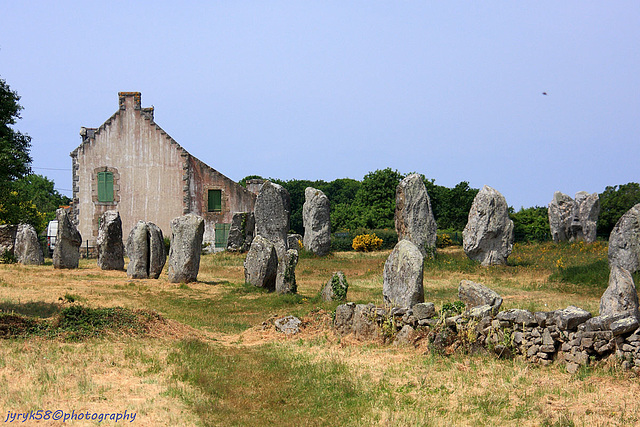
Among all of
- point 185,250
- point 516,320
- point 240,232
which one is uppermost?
point 240,232

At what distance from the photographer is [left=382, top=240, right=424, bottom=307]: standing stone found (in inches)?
626

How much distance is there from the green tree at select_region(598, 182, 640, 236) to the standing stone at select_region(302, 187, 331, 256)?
23932 millimetres

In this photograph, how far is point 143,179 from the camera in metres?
41.8

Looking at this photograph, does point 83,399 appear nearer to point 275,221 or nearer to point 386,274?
point 386,274

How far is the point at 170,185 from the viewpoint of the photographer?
41938mm

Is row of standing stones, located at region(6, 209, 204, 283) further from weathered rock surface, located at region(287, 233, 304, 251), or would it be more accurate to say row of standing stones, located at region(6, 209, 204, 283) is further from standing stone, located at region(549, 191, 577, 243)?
standing stone, located at region(549, 191, 577, 243)

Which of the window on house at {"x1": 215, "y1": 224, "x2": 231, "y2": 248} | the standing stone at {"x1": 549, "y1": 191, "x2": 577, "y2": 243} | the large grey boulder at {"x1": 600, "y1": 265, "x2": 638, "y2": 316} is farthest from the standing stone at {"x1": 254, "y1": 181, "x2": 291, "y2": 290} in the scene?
the large grey boulder at {"x1": 600, "y1": 265, "x2": 638, "y2": 316}

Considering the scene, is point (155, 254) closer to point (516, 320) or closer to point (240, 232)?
point (240, 232)

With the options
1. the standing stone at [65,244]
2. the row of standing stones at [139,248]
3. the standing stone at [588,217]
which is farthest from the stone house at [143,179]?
the standing stone at [588,217]

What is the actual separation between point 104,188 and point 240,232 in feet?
34.6

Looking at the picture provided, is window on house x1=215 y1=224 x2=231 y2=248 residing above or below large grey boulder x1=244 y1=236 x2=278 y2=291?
above

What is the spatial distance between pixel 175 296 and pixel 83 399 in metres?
10.9

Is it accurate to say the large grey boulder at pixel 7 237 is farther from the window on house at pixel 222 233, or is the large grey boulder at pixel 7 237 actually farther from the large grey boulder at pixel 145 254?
the window on house at pixel 222 233

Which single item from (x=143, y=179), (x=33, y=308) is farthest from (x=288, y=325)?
(x=143, y=179)
